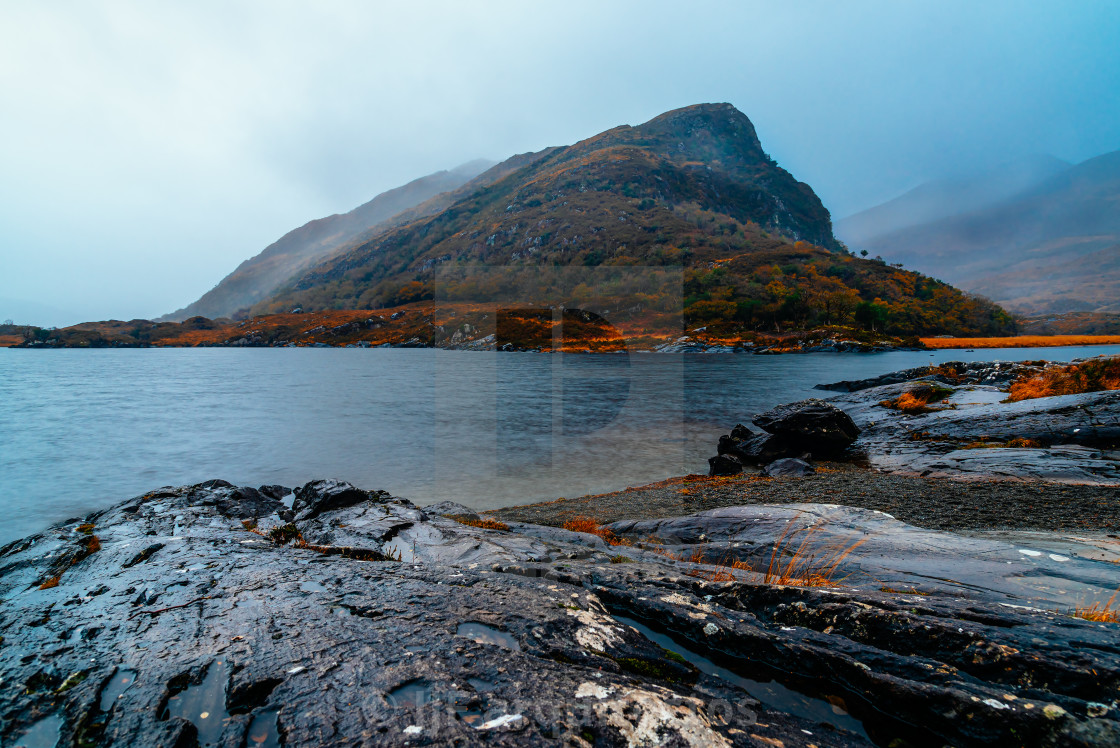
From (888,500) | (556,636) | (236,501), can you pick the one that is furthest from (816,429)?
(236,501)

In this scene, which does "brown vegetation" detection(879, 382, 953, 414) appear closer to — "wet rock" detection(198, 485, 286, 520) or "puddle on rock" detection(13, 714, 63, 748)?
"wet rock" detection(198, 485, 286, 520)

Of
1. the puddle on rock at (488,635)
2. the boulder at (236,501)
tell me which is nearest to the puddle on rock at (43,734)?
the puddle on rock at (488,635)

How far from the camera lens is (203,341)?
192 m

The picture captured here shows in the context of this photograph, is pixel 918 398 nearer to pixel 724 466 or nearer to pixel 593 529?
pixel 724 466

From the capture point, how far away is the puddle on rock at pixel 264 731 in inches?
110

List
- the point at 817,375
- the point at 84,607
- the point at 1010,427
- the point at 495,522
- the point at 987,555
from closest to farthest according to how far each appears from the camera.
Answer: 1. the point at 84,607
2. the point at 987,555
3. the point at 495,522
4. the point at 1010,427
5. the point at 817,375

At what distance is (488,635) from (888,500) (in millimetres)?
12762

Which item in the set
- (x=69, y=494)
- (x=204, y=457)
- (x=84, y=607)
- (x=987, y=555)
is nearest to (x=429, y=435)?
(x=204, y=457)

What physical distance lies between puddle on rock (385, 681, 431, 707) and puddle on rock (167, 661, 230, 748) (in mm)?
1104

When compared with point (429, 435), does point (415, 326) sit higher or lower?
higher

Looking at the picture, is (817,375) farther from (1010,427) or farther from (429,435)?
(429,435)

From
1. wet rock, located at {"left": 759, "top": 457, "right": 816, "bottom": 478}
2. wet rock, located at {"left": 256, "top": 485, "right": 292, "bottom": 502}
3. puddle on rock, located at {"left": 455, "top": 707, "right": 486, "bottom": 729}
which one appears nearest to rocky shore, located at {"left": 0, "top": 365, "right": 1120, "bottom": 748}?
puddle on rock, located at {"left": 455, "top": 707, "right": 486, "bottom": 729}

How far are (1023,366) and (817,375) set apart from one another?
27133mm

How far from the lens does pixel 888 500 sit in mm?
12164
